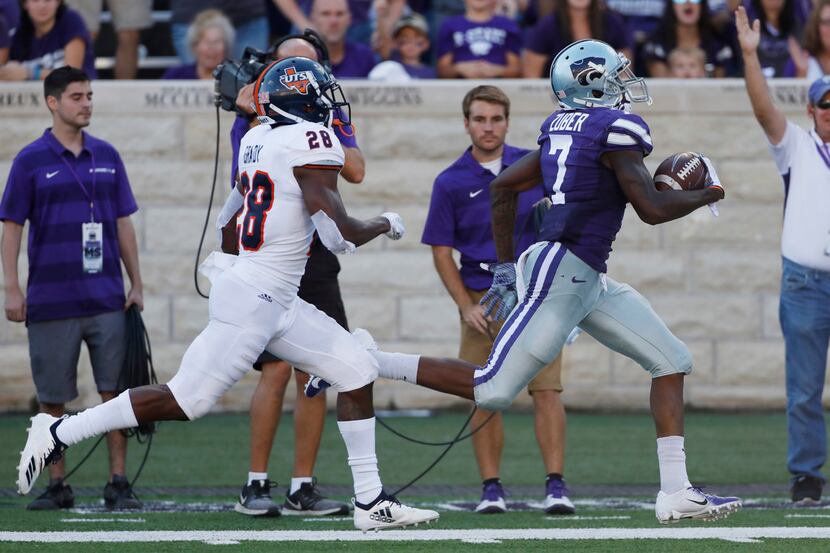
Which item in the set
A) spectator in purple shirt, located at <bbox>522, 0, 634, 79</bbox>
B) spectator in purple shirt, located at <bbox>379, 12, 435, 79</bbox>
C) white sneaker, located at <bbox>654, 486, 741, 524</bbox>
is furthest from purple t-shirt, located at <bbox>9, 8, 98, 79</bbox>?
white sneaker, located at <bbox>654, 486, 741, 524</bbox>

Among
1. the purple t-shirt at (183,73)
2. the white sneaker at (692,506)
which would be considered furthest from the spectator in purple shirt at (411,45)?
the white sneaker at (692,506)

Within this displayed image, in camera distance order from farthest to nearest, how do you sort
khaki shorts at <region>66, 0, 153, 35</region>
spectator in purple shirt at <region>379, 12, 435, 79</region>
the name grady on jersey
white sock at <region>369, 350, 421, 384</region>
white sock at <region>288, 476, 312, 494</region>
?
khaki shorts at <region>66, 0, 153, 35</region> < spectator in purple shirt at <region>379, 12, 435, 79</region> < white sock at <region>288, 476, 312, 494</region> < white sock at <region>369, 350, 421, 384</region> < the name grady on jersey

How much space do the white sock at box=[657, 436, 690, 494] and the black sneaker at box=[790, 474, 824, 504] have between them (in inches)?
57.9

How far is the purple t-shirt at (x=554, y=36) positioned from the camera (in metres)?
10.5

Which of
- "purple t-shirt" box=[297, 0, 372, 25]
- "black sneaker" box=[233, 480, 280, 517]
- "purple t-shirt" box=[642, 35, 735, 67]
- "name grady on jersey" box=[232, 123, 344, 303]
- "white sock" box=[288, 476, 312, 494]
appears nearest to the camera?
"name grady on jersey" box=[232, 123, 344, 303]

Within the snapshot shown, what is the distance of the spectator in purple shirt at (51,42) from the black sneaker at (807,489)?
5.71 meters

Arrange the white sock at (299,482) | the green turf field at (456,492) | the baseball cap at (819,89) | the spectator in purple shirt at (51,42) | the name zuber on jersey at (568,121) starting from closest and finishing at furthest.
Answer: the green turf field at (456,492), the name zuber on jersey at (568,121), the white sock at (299,482), the baseball cap at (819,89), the spectator in purple shirt at (51,42)

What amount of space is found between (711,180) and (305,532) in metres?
2.11

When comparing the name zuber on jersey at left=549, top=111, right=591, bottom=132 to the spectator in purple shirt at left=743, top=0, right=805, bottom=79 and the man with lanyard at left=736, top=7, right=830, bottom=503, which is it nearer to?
the man with lanyard at left=736, top=7, right=830, bottom=503

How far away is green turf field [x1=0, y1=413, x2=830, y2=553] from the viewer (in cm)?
542

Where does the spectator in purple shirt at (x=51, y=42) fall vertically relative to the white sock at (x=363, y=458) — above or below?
above

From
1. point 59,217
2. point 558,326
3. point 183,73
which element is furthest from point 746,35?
point 183,73

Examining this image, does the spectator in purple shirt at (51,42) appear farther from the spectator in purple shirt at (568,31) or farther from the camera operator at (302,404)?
the camera operator at (302,404)

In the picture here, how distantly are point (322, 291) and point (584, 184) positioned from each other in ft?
5.13
